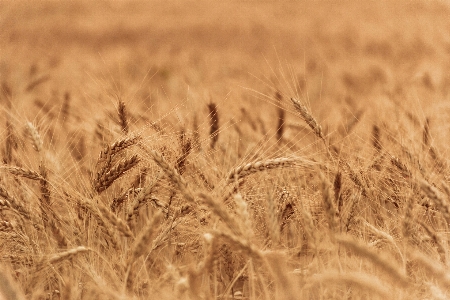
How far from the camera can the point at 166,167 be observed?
4.51 feet

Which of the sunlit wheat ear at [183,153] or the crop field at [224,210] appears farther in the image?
the sunlit wheat ear at [183,153]

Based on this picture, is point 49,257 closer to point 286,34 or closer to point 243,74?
point 243,74

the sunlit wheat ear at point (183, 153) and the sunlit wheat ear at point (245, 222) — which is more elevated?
the sunlit wheat ear at point (183, 153)

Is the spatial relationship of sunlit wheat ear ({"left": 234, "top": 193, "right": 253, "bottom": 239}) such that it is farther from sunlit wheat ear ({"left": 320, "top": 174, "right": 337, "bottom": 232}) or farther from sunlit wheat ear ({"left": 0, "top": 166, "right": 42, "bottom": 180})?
sunlit wheat ear ({"left": 0, "top": 166, "right": 42, "bottom": 180})

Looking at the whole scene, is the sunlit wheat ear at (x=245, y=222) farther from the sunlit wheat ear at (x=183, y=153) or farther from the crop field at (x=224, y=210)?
the sunlit wheat ear at (x=183, y=153)

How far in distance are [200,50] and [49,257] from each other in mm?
7778

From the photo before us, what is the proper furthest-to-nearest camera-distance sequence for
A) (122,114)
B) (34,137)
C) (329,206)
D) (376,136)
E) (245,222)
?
1. (376,136)
2. (122,114)
3. (34,137)
4. (329,206)
5. (245,222)

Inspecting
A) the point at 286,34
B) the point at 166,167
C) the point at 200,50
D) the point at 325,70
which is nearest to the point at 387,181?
the point at 166,167

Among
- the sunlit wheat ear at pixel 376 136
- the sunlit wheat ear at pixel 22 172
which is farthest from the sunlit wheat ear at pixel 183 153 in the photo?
the sunlit wheat ear at pixel 376 136

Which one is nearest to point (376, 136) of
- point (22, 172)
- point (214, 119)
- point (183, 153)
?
point (214, 119)

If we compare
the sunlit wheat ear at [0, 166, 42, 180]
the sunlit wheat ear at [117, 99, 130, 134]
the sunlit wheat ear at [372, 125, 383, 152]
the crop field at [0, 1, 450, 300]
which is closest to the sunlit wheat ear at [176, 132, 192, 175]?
the crop field at [0, 1, 450, 300]

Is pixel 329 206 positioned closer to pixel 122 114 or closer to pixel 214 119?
pixel 122 114

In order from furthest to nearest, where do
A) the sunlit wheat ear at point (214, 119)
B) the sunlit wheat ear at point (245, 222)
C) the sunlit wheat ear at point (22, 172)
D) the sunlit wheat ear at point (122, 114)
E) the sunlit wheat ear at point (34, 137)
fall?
the sunlit wheat ear at point (214, 119), the sunlit wheat ear at point (122, 114), the sunlit wheat ear at point (34, 137), the sunlit wheat ear at point (22, 172), the sunlit wheat ear at point (245, 222)

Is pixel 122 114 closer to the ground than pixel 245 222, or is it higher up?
higher up
